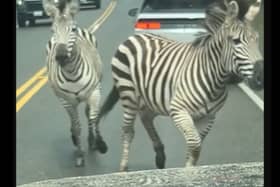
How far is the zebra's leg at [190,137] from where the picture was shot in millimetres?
4891

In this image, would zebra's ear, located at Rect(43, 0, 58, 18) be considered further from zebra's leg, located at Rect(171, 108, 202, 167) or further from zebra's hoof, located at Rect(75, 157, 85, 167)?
zebra's hoof, located at Rect(75, 157, 85, 167)

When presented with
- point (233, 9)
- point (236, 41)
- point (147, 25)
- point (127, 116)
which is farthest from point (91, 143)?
point (233, 9)

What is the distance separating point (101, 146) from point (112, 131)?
19 centimetres

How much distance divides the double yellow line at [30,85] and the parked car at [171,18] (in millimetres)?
737

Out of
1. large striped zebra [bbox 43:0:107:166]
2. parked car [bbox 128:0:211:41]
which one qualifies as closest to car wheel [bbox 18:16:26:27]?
large striped zebra [bbox 43:0:107:166]

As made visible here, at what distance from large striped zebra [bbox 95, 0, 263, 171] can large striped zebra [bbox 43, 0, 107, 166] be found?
13cm

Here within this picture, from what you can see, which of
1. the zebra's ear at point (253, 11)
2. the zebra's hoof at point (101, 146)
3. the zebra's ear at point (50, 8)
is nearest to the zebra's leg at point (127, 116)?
the zebra's hoof at point (101, 146)

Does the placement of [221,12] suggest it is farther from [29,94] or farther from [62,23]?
[29,94]

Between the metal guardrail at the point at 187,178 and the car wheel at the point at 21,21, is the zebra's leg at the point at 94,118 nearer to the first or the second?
the metal guardrail at the point at 187,178

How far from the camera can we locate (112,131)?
16.4ft

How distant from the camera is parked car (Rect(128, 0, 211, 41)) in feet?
16.0

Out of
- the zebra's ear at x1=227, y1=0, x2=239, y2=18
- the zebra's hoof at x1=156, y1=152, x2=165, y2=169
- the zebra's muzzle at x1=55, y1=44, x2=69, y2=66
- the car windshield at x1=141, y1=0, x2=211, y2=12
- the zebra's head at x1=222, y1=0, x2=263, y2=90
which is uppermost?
the zebra's ear at x1=227, y1=0, x2=239, y2=18

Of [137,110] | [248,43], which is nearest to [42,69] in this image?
[137,110]
